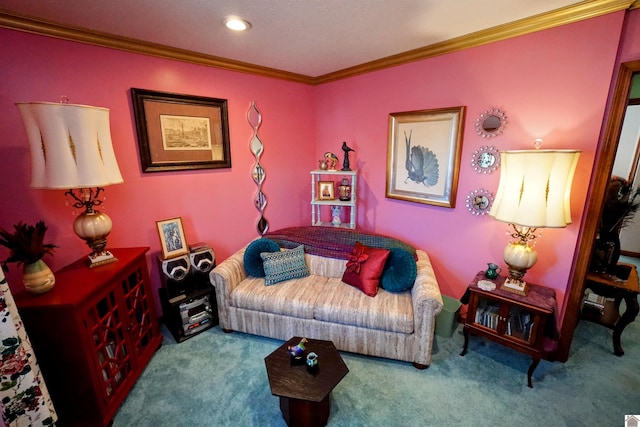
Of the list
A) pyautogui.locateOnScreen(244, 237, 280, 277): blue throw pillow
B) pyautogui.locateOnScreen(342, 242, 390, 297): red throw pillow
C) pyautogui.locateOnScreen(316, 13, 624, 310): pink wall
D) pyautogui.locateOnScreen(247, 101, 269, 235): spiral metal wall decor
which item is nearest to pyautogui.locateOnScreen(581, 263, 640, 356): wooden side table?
pyautogui.locateOnScreen(316, 13, 624, 310): pink wall

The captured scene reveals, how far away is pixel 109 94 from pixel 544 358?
12.8 feet

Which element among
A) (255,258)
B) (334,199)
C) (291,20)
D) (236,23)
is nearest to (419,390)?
(255,258)

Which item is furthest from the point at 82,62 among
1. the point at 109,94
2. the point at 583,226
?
the point at 583,226

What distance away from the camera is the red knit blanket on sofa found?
8.14ft

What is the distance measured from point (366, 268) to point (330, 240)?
1.72 ft

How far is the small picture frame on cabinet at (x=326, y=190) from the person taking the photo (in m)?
2.95

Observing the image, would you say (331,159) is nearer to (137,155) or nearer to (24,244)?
(137,155)

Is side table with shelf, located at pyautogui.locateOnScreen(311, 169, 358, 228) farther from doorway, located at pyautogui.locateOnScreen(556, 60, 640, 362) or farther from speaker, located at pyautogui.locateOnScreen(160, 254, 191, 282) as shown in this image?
doorway, located at pyautogui.locateOnScreen(556, 60, 640, 362)

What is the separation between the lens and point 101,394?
157cm

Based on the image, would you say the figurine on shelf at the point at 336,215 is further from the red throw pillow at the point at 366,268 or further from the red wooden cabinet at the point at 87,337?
the red wooden cabinet at the point at 87,337

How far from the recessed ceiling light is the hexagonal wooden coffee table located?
7.05 feet

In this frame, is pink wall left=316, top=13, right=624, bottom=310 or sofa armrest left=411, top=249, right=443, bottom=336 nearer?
pink wall left=316, top=13, right=624, bottom=310

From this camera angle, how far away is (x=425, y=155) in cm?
246

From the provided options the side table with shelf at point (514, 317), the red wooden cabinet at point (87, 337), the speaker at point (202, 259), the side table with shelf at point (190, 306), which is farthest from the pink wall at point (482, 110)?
the red wooden cabinet at point (87, 337)
